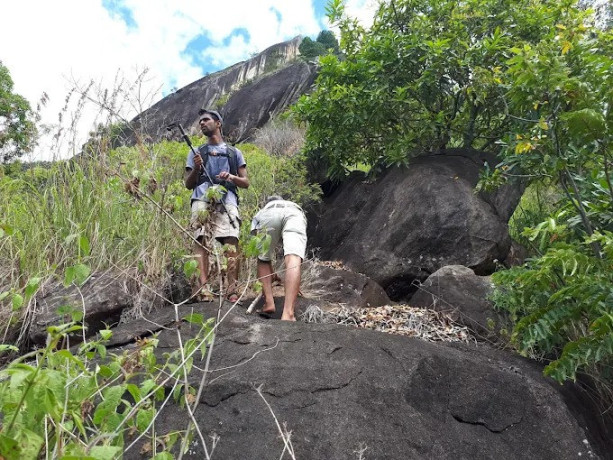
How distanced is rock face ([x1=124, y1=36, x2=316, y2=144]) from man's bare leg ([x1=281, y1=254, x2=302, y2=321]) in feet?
48.4

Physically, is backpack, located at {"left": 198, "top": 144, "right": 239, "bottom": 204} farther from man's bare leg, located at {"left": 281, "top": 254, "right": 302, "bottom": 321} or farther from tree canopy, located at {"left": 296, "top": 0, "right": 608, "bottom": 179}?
tree canopy, located at {"left": 296, "top": 0, "right": 608, "bottom": 179}

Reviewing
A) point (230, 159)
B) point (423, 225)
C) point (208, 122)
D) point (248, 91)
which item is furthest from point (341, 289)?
point (248, 91)

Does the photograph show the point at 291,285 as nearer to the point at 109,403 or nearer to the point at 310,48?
the point at 109,403

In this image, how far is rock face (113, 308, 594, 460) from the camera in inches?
79.0

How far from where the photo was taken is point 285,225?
3.80 m

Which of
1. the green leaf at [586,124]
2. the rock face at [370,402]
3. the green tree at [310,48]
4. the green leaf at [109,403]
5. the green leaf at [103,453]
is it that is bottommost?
the rock face at [370,402]

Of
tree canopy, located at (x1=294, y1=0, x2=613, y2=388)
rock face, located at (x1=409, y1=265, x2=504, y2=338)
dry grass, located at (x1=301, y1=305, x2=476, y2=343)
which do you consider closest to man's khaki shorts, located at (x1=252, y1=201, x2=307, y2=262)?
dry grass, located at (x1=301, y1=305, x2=476, y2=343)

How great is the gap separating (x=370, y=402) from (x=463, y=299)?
195cm

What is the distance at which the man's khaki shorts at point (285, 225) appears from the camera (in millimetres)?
3646

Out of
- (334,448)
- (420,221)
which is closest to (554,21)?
(420,221)

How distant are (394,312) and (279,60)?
27664 millimetres

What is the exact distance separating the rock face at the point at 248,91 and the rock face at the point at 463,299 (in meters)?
14.4

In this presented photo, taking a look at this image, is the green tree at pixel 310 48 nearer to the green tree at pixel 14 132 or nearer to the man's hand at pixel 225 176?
the green tree at pixel 14 132

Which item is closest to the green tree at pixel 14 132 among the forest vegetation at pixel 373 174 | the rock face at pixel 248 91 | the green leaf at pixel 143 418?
the forest vegetation at pixel 373 174
